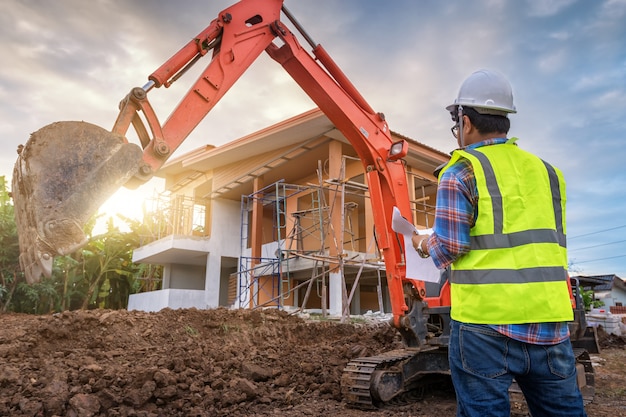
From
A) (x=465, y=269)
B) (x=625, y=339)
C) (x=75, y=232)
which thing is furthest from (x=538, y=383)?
(x=625, y=339)

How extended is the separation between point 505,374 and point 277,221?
14.8m

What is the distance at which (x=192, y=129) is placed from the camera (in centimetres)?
508

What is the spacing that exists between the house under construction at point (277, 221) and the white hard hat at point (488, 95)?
10286mm

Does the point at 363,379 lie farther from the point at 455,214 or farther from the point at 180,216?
the point at 180,216

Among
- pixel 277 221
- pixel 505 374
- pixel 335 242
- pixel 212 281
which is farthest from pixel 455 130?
pixel 212 281

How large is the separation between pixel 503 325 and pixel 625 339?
15182mm

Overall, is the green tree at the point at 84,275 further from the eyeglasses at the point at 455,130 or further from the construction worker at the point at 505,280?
the construction worker at the point at 505,280

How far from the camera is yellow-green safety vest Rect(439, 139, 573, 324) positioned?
5.95 feet

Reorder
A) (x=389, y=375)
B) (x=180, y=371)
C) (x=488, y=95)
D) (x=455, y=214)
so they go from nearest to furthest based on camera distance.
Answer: (x=455, y=214)
(x=488, y=95)
(x=389, y=375)
(x=180, y=371)

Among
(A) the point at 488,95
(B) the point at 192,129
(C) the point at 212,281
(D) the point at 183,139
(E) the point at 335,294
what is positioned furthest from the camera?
(C) the point at 212,281

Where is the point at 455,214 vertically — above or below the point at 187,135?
below

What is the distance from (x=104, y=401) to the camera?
4.80 m

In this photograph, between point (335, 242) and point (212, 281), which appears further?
point (212, 281)

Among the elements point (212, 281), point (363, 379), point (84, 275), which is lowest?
point (363, 379)
